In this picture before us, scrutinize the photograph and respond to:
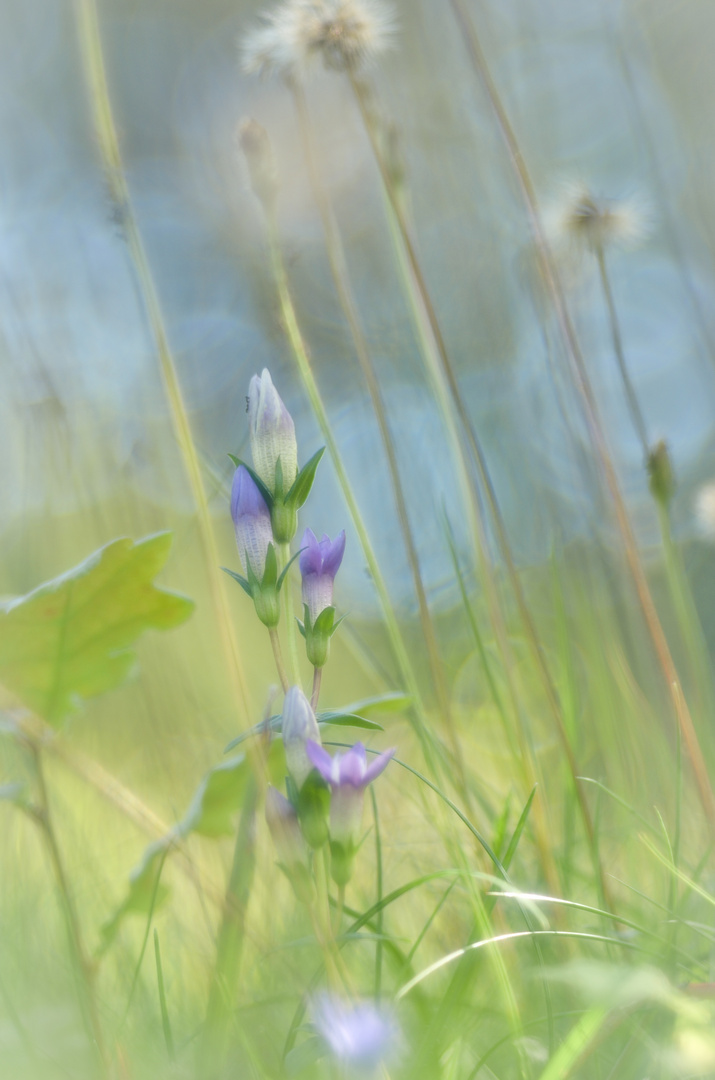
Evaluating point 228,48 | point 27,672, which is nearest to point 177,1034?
point 27,672

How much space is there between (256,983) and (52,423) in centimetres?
71

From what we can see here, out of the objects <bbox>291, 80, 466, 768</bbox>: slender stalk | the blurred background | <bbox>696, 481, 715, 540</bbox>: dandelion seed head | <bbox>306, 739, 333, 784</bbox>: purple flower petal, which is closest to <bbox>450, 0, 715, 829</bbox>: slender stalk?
the blurred background

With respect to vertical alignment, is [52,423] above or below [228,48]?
below

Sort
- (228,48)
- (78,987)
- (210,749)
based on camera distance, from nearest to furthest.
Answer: (78,987) → (210,749) → (228,48)

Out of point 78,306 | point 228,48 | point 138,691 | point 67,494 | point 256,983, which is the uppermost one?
point 228,48

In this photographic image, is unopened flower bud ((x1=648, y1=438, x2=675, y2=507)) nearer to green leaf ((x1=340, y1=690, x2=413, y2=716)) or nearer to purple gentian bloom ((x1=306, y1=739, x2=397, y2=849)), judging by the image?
green leaf ((x1=340, y1=690, x2=413, y2=716))

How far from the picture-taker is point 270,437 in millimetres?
407

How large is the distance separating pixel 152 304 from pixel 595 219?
0.75 metres

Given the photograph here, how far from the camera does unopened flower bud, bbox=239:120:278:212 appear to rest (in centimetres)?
66

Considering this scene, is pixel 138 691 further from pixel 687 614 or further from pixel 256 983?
pixel 687 614

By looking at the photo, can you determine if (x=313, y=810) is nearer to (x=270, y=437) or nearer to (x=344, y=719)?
(x=344, y=719)

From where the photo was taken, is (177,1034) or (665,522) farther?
(665,522)

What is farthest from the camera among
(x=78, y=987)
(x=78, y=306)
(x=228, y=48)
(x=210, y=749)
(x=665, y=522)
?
(x=228, y=48)

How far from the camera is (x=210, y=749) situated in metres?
0.93
